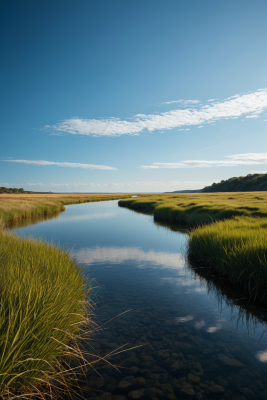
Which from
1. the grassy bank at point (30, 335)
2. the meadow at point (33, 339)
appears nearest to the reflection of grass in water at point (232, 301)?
the meadow at point (33, 339)

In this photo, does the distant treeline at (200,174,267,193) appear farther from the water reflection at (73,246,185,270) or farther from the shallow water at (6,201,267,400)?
the shallow water at (6,201,267,400)

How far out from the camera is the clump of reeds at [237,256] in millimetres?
6492

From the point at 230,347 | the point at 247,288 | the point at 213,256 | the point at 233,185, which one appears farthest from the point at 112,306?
the point at 233,185

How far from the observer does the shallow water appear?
144 inches

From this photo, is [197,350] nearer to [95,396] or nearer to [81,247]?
[95,396]

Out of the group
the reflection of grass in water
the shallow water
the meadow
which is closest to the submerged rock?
the shallow water

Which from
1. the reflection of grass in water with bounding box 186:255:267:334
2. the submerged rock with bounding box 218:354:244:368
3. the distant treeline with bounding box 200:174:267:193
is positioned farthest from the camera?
the distant treeline with bounding box 200:174:267:193

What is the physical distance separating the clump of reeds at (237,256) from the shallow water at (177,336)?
1.54ft

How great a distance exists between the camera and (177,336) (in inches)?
193

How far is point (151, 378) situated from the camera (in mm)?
3803

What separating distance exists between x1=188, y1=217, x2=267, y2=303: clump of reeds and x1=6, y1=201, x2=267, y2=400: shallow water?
0.47m

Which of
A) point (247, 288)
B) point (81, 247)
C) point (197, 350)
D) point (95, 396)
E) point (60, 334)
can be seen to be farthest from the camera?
point (81, 247)

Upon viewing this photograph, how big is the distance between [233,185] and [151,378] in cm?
16982

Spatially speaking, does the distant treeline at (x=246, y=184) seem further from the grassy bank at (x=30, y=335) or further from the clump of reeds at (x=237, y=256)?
the grassy bank at (x=30, y=335)
